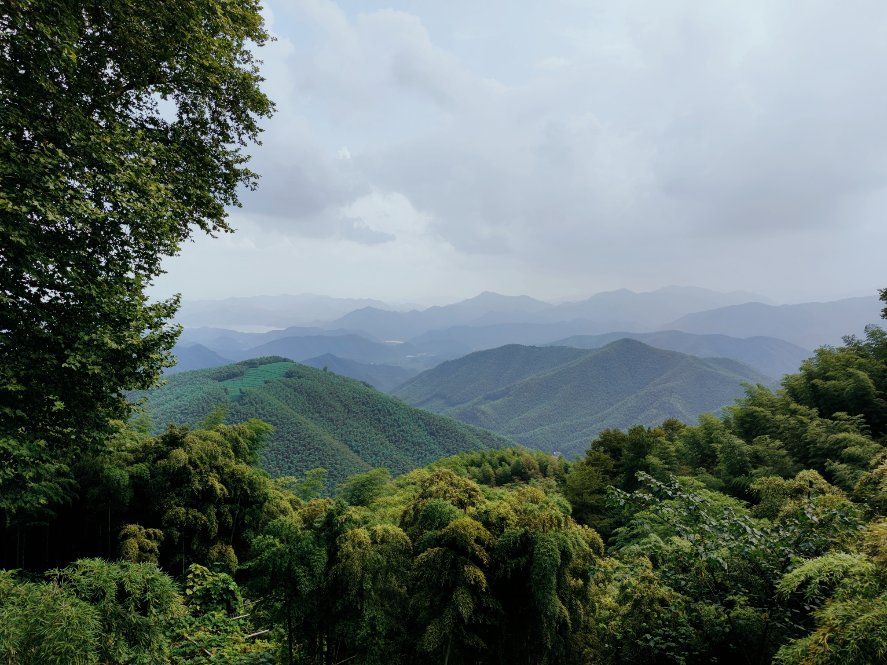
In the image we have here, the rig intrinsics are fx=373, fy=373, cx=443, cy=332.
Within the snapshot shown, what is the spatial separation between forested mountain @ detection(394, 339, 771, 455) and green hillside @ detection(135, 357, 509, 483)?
37.4 meters

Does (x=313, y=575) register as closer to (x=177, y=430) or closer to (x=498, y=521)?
(x=498, y=521)

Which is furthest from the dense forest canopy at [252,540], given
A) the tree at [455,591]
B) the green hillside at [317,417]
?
the green hillside at [317,417]

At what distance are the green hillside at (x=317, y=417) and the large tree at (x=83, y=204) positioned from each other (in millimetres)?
38777

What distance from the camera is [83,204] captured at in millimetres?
3498

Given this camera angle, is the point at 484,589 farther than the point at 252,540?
No

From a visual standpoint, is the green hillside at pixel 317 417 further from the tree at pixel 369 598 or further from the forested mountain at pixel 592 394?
the tree at pixel 369 598

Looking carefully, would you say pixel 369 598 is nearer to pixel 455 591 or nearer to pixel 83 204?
pixel 455 591

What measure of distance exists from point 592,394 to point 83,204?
140 meters

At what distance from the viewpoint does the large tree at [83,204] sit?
344cm

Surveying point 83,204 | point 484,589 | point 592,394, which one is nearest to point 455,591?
point 484,589

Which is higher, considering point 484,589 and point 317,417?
point 484,589

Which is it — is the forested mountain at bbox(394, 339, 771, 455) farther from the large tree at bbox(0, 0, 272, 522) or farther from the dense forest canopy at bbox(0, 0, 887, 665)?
the large tree at bbox(0, 0, 272, 522)

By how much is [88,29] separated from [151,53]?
552 millimetres

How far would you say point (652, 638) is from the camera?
3.22 metres
